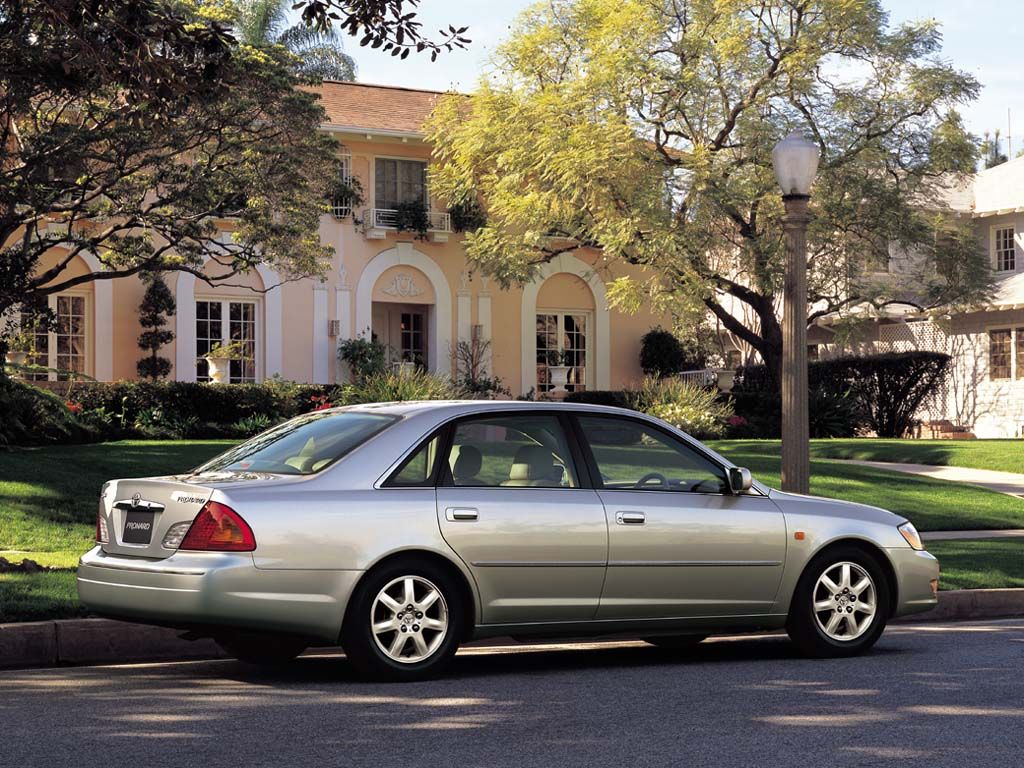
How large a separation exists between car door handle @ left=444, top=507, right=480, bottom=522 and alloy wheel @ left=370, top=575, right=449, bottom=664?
364 millimetres

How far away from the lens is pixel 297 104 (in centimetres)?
2048

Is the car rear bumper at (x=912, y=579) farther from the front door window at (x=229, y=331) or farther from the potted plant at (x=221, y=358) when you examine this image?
the front door window at (x=229, y=331)

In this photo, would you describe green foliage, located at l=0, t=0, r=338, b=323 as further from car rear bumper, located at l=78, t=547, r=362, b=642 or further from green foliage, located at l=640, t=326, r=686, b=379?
green foliage, located at l=640, t=326, r=686, b=379

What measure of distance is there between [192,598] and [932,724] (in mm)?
3584

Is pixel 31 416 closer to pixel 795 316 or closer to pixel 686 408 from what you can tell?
pixel 686 408

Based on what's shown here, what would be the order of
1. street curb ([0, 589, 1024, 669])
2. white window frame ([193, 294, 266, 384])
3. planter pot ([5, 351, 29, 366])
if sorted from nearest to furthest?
street curb ([0, 589, 1024, 669]), planter pot ([5, 351, 29, 366]), white window frame ([193, 294, 266, 384])

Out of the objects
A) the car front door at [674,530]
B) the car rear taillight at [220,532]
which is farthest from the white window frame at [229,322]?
the car rear taillight at [220,532]

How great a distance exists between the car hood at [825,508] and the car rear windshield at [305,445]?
249 centimetres

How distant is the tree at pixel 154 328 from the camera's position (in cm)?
2797

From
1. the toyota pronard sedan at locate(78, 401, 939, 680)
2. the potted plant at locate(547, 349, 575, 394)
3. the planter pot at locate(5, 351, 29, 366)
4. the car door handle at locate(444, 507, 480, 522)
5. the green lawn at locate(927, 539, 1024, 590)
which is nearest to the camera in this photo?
the toyota pronard sedan at locate(78, 401, 939, 680)

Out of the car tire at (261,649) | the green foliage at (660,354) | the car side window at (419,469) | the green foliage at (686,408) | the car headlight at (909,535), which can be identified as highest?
the green foliage at (660,354)

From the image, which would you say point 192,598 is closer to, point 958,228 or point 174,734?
point 174,734

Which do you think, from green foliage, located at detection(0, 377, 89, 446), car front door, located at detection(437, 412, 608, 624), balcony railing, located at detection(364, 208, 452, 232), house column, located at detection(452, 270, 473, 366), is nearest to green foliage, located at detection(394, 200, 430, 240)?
balcony railing, located at detection(364, 208, 452, 232)

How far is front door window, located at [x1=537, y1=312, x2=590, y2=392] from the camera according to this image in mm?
33469
